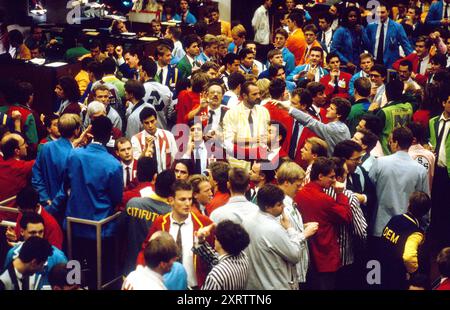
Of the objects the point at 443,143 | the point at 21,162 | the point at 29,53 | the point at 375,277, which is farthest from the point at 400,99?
the point at 29,53

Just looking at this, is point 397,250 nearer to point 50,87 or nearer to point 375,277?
point 375,277

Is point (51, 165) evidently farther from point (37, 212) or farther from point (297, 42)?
point (297, 42)

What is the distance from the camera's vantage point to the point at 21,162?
5.54 metres

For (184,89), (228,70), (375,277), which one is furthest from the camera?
(228,70)

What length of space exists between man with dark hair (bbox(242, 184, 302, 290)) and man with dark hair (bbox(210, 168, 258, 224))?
0.49ft

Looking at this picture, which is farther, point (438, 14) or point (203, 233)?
point (438, 14)

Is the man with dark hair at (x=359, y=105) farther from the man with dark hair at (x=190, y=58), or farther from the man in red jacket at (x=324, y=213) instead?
the man with dark hair at (x=190, y=58)

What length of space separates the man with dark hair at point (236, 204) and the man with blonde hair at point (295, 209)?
0.26 meters

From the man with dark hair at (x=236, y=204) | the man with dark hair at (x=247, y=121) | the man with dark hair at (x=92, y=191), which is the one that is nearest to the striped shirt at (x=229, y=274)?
the man with dark hair at (x=236, y=204)

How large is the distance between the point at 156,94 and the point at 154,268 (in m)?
3.73

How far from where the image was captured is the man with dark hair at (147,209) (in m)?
4.66

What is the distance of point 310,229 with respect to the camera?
15.0ft

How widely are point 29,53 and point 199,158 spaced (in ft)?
15.9

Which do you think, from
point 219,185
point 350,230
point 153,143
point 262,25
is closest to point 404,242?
point 350,230
